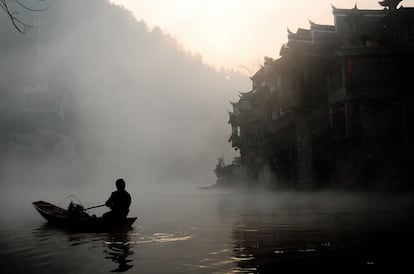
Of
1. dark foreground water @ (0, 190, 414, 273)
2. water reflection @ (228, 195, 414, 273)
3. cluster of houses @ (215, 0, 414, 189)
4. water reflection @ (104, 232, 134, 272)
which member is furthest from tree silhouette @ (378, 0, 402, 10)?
water reflection @ (104, 232, 134, 272)

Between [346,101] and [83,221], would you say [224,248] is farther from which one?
[346,101]

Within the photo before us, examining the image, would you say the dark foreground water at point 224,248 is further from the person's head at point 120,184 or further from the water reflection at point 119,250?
the person's head at point 120,184

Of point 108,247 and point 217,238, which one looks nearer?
point 108,247

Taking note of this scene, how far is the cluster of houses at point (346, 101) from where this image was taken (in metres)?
34.0

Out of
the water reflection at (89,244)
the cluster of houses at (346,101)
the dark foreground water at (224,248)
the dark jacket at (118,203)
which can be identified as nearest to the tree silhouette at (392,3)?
the cluster of houses at (346,101)

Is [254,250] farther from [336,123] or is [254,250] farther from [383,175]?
[336,123]

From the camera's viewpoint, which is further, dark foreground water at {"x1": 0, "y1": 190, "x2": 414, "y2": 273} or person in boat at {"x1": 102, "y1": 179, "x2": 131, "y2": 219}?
person in boat at {"x1": 102, "y1": 179, "x2": 131, "y2": 219}

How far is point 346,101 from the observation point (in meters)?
35.1

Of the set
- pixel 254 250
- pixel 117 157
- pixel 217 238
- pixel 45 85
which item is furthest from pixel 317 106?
pixel 117 157

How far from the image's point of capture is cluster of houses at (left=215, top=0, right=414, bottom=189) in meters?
34.0

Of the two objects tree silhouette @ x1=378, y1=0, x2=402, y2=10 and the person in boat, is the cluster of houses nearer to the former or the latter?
tree silhouette @ x1=378, y1=0, x2=402, y2=10

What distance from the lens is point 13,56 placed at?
109 m

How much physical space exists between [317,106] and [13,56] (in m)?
94.7

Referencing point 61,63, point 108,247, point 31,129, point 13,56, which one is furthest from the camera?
point 61,63
